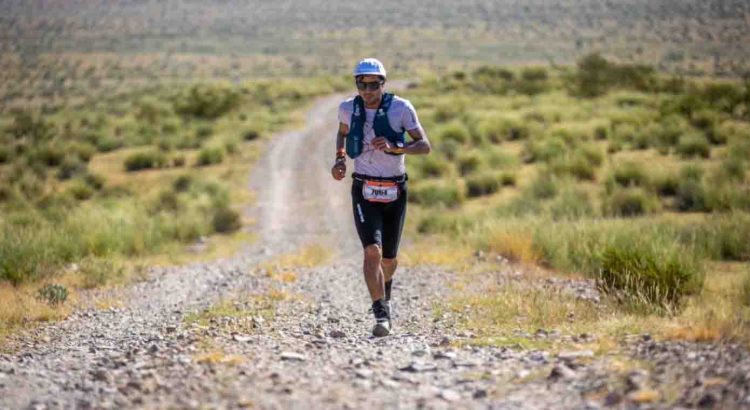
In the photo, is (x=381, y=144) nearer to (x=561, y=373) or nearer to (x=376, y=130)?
(x=376, y=130)

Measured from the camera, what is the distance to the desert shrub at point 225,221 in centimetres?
2103

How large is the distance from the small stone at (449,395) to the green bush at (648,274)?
412 centimetres

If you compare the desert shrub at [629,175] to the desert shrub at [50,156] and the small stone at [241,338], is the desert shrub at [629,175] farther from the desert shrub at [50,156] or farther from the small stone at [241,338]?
the desert shrub at [50,156]

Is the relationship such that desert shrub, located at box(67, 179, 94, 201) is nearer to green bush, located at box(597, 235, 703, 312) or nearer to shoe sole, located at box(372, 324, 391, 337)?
green bush, located at box(597, 235, 703, 312)

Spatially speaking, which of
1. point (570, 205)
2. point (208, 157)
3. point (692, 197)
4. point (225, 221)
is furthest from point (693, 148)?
point (208, 157)

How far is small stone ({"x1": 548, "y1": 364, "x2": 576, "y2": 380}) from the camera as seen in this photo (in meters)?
5.62

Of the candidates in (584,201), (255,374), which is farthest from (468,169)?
(255,374)

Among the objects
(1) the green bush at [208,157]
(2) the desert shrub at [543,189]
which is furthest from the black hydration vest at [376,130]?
(1) the green bush at [208,157]

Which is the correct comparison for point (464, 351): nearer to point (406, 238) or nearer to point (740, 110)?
point (406, 238)

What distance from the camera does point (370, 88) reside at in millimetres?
7672

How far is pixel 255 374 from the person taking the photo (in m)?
5.95

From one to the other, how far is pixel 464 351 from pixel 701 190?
14.5m

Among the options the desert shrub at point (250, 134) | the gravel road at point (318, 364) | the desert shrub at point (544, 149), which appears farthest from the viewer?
the desert shrub at point (250, 134)

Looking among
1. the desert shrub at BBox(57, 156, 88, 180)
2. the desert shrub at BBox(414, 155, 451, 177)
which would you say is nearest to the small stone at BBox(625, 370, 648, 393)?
the desert shrub at BBox(414, 155, 451, 177)
